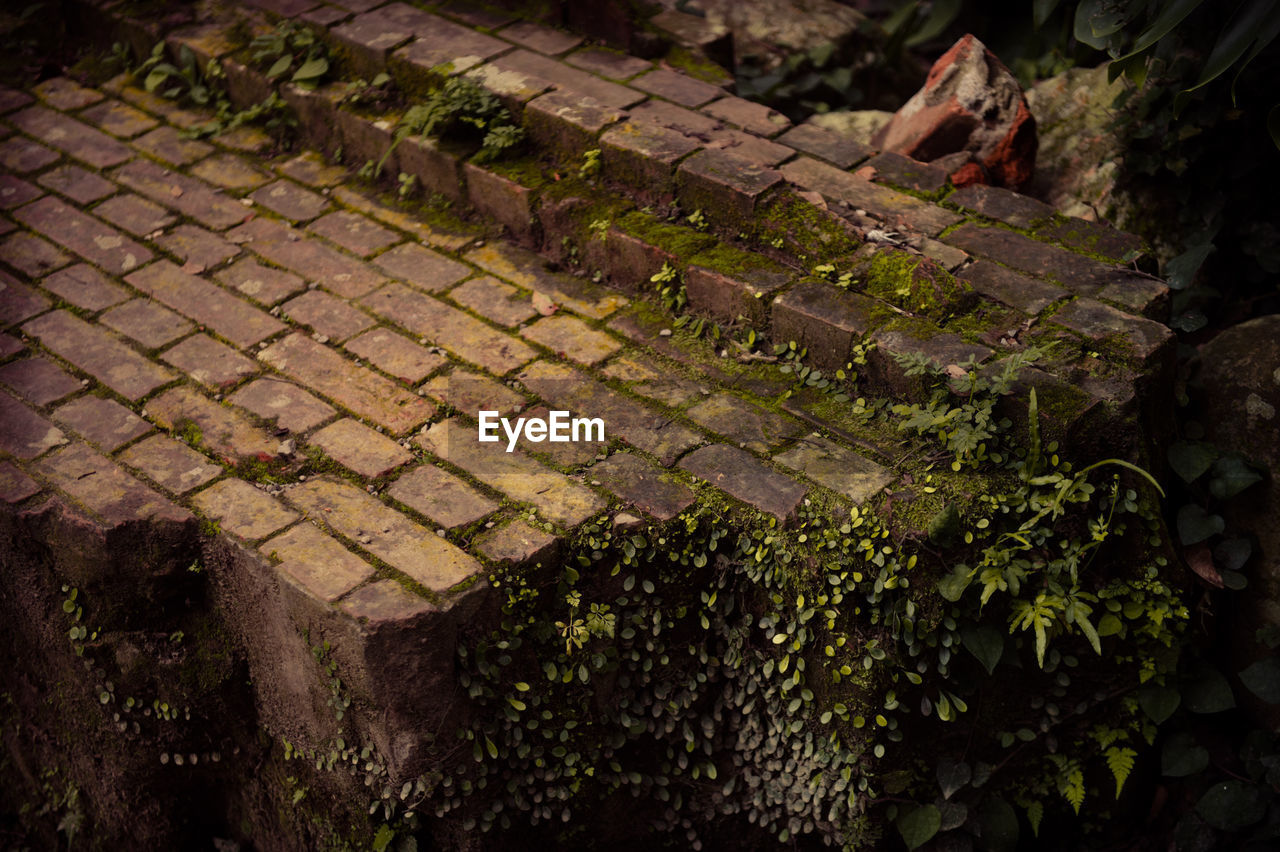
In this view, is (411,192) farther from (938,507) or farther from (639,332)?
(938,507)

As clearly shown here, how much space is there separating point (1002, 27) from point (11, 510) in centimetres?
472

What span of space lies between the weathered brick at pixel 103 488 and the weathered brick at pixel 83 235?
1002 millimetres

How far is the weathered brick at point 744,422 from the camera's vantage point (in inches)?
126

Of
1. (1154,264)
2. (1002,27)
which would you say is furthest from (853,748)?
(1002,27)

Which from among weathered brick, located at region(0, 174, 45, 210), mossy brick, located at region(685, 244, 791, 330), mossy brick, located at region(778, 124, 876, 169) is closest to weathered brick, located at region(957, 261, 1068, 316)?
mossy brick, located at region(685, 244, 791, 330)

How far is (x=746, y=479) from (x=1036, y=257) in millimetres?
1180

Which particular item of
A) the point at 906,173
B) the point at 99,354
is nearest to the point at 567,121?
the point at 906,173

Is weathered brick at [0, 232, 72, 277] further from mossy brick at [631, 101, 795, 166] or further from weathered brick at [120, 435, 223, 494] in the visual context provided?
mossy brick at [631, 101, 795, 166]

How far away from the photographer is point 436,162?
415 cm

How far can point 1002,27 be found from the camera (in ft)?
18.3

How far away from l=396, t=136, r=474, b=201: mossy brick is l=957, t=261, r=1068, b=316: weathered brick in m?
1.80

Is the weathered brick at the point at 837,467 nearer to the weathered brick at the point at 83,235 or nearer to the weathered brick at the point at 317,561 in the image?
the weathered brick at the point at 317,561

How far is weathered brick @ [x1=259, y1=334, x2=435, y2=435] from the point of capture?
3350 mm

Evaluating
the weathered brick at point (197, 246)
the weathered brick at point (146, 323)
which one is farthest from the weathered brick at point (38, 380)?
the weathered brick at point (197, 246)
